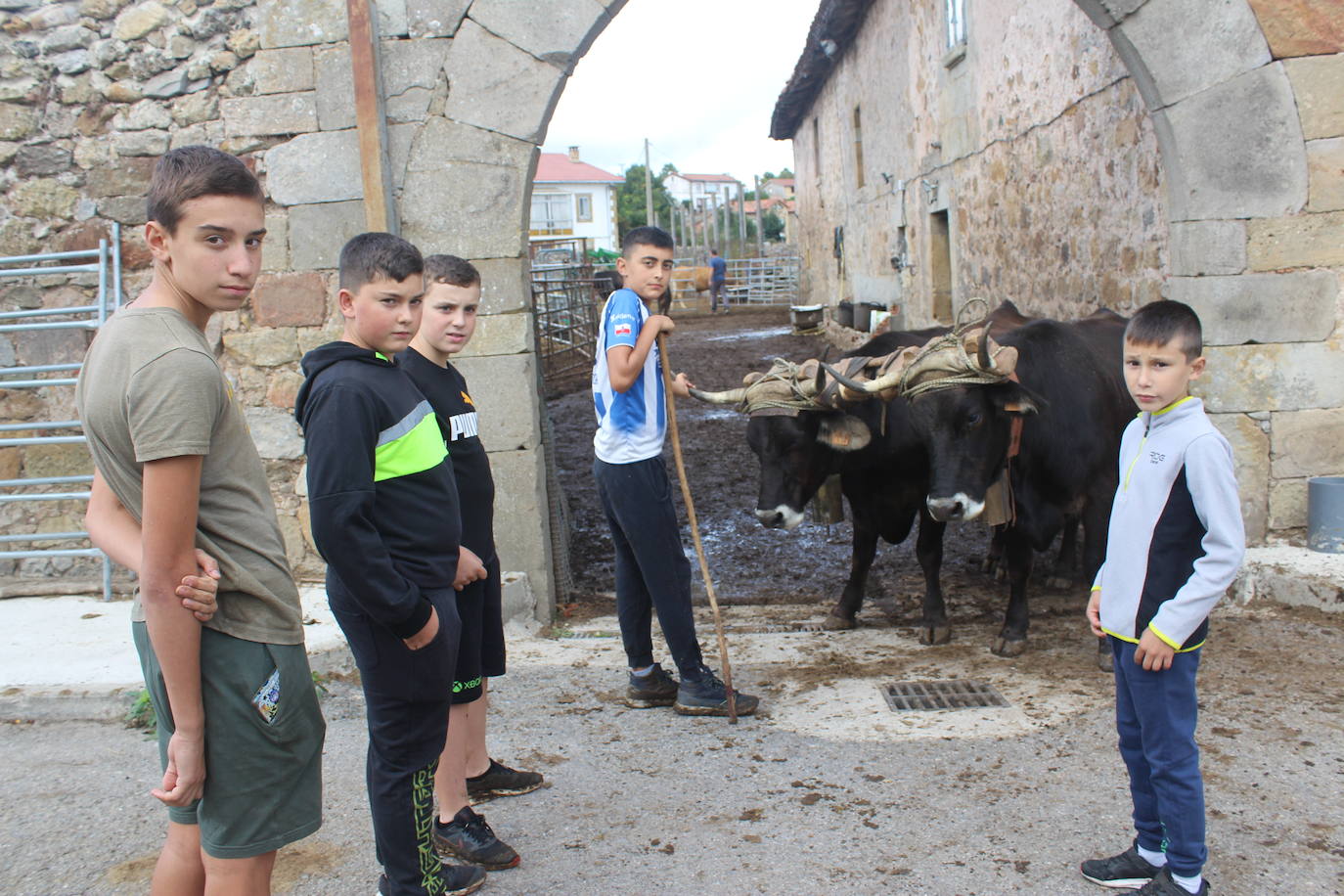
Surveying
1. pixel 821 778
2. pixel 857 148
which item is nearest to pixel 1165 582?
pixel 821 778

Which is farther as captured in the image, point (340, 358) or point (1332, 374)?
point (1332, 374)

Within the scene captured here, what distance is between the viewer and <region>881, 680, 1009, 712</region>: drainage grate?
3.88 meters

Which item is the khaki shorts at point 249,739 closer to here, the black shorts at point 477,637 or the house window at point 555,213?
the black shorts at point 477,637

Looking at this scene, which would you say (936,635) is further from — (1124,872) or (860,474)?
(1124,872)

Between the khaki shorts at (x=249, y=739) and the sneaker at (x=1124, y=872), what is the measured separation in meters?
1.93

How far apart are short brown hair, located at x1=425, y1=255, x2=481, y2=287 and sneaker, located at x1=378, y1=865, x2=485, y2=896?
5.25ft

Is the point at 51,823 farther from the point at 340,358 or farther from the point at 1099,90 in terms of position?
the point at 1099,90

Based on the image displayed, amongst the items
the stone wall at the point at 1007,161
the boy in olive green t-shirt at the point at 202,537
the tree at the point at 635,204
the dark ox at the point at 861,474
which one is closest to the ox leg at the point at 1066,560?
the dark ox at the point at 861,474

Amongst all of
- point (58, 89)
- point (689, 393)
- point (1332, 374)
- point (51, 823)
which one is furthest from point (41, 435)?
point (1332, 374)

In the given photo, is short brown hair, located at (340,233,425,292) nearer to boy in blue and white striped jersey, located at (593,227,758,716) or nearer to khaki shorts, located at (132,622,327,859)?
khaki shorts, located at (132,622,327,859)

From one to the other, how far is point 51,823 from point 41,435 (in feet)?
9.19

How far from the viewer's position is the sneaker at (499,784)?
3.19 meters

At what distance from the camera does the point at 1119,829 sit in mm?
2828

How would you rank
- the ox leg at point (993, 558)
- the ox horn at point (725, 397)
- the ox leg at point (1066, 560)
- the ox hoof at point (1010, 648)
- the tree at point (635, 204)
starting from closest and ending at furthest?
the ox hoof at point (1010, 648) < the ox horn at point (725, 397) < the ox leg at point (1066, 560) < the ox leg at point (993, 558) < the tree at point (635, 204)
